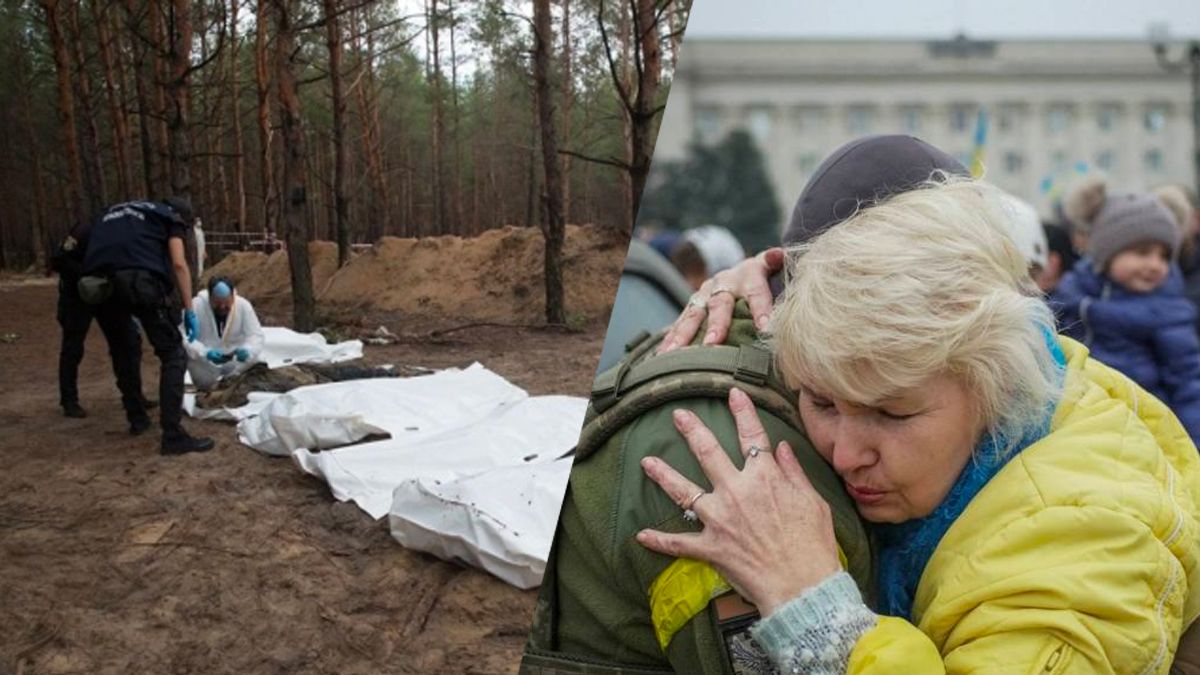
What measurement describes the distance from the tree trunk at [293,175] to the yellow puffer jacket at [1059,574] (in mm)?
504

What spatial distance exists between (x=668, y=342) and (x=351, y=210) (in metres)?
0.28

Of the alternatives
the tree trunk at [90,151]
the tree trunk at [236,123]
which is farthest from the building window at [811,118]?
the tree trunk at [90,151]

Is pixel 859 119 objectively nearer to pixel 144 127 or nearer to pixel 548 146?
pixel 548 146

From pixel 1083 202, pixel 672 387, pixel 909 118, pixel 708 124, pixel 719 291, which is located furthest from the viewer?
pixel 1083 202

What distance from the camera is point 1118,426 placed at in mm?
643

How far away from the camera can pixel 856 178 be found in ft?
2.36

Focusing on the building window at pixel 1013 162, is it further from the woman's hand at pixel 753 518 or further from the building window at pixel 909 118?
the woman's hand at pixel 753 518

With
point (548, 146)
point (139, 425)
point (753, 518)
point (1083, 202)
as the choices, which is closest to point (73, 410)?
point (139, 425)

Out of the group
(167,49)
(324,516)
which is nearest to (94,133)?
(167,49)

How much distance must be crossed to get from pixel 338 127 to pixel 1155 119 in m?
0.64

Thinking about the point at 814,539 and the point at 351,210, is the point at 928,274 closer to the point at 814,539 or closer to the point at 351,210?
the point at 814,539

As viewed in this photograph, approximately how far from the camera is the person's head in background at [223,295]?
0.77m

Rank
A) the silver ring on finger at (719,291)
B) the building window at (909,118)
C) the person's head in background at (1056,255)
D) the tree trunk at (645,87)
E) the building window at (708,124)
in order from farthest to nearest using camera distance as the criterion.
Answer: the person's head in background at (1056,255) → the silver ring on finger at (719,291) → the building window at (909,118) → the tree trunk at (645,87) → the building window at (708,124)

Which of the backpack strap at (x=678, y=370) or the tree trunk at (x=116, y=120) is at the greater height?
the tree trunk at (x=116, y=120)
